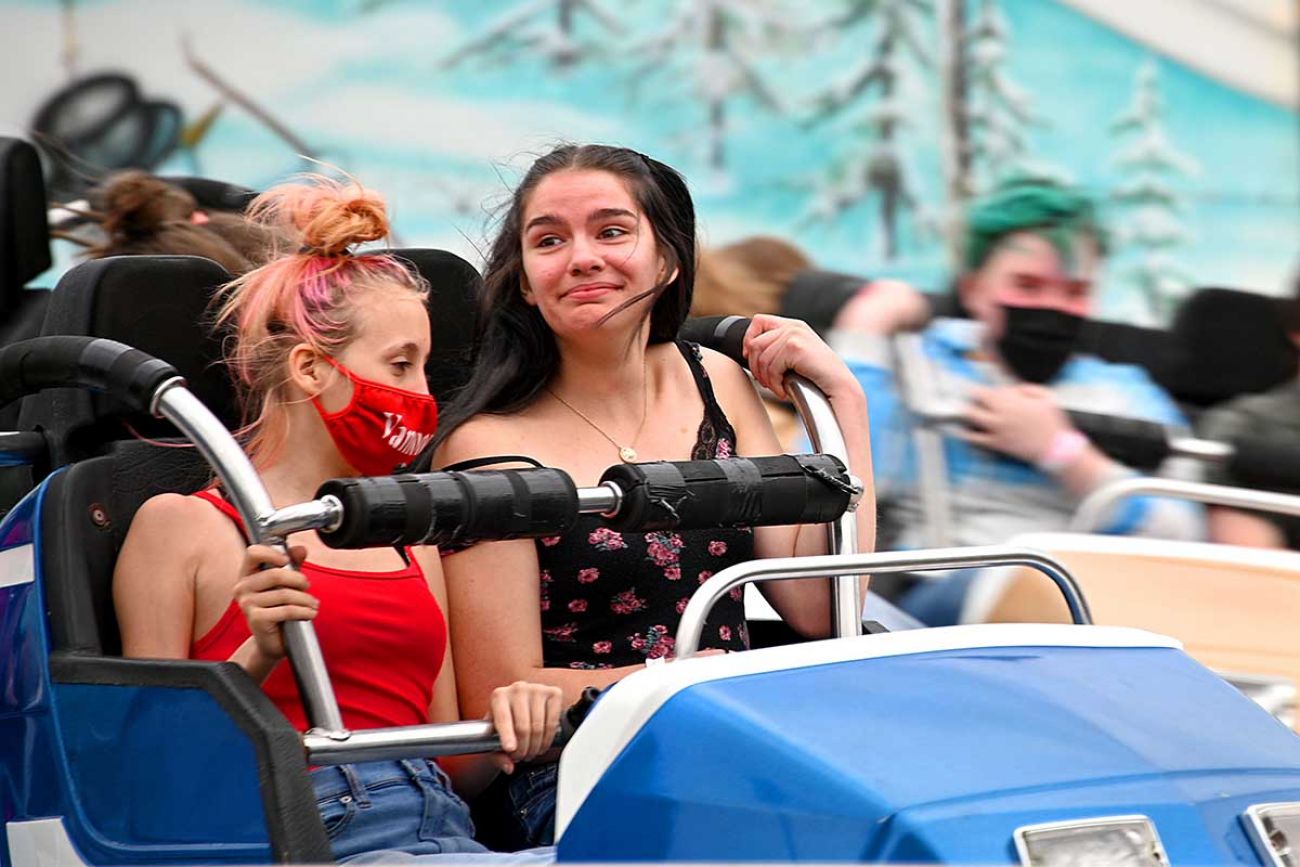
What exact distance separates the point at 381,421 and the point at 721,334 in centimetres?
53

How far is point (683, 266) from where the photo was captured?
2287 mm

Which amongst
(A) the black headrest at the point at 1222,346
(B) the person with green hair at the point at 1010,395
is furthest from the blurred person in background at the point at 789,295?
(A) the black headrest at the point at 1222,346

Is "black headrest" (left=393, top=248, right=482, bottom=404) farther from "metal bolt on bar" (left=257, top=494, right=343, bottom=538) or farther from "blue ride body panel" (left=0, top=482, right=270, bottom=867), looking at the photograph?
"metal bolt on bar" (left=257, top=494, right=343, bottom=538)

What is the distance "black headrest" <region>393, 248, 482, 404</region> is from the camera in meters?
2.42

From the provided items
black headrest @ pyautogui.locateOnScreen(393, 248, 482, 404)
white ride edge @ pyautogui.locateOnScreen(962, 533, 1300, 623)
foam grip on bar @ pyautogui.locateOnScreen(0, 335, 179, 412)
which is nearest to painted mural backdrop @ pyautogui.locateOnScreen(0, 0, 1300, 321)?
white ride edge @ pyautogui.locateOnScreen(962, 533, 1300, 623)

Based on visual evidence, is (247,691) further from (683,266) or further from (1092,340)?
(1092,340)

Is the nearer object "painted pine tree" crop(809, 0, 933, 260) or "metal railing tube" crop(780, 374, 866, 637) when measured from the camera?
"metal railing tube" crop(780, 374, 866, 637)

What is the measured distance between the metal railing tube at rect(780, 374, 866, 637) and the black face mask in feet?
4.90

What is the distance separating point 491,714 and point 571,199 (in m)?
0.64

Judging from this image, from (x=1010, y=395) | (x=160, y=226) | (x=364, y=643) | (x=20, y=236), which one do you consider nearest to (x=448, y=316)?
(x=364, y=643)

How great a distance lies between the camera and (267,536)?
169 centimetres

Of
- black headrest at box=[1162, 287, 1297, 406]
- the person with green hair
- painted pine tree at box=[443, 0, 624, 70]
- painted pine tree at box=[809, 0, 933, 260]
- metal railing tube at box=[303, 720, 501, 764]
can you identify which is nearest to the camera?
metal railing tube at box=[303, 720, 501, 764]

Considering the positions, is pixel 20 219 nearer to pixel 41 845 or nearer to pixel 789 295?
pixel 789 295

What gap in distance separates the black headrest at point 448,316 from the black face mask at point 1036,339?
146 cm
